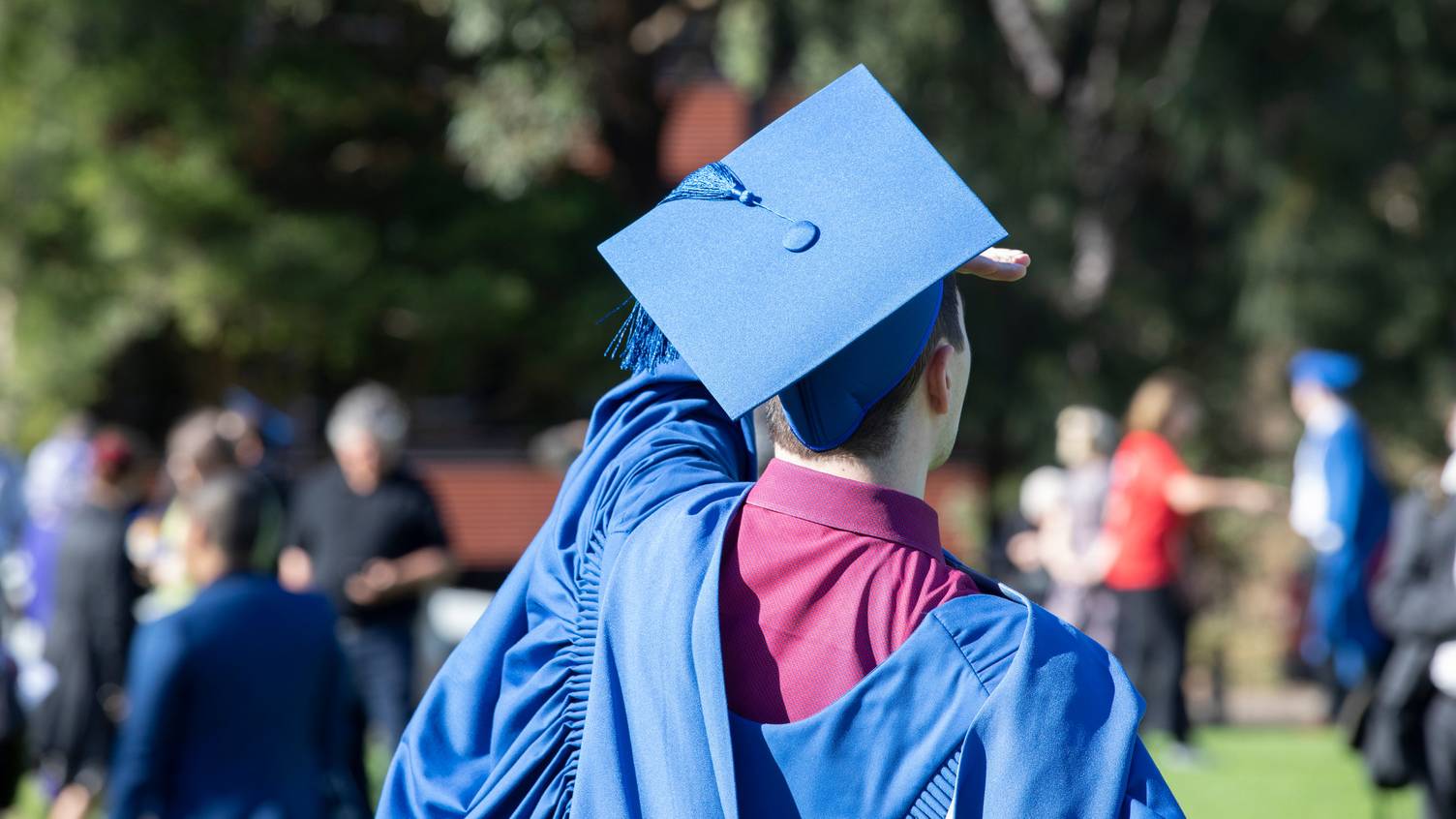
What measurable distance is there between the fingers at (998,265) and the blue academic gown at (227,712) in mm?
2703

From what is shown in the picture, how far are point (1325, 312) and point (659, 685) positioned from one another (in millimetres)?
11384

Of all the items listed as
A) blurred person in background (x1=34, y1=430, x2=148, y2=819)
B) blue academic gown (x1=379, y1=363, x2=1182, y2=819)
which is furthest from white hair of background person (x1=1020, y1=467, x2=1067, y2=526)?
blue academic gown (x1=379, y1=363, x2=1182, y2=819)

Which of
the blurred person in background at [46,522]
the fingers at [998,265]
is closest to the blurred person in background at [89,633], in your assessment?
the blurred person in background at [46,522]

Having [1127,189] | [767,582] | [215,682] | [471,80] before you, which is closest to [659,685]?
[767,582]

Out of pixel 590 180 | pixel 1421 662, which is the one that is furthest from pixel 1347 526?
pixel 590 180

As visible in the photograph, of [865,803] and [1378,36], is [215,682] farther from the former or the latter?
[1378,36]

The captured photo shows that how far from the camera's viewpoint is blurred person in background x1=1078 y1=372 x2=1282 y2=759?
859cm

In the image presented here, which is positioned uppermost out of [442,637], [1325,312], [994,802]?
[994,802]

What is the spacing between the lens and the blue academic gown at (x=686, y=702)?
1667mm

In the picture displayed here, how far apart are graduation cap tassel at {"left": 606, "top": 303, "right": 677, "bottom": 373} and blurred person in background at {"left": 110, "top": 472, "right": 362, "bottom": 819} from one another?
93.2 inches

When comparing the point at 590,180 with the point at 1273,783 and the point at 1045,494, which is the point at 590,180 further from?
the point at 1273,783

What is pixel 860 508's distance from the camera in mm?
1845

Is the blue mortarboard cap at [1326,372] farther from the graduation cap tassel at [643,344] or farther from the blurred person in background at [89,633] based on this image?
the graduation cap tassel at [643,344]

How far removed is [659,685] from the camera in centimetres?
184
